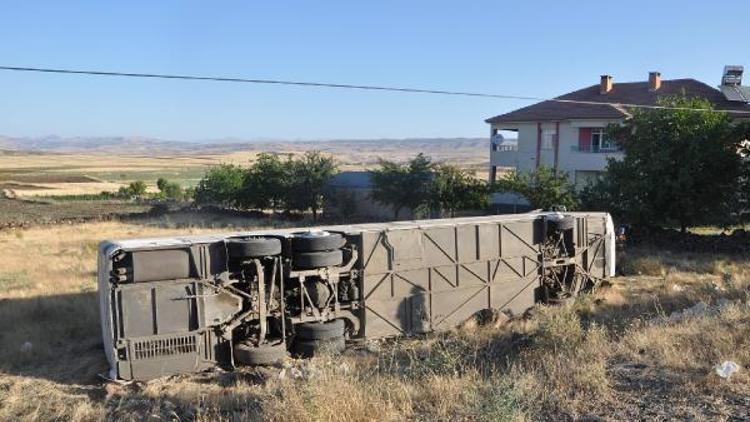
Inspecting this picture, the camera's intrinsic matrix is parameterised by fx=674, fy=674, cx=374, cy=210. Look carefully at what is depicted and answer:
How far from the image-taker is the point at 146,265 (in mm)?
10820

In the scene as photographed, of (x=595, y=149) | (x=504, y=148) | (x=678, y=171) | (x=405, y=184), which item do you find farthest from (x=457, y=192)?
(x=678, y=171)

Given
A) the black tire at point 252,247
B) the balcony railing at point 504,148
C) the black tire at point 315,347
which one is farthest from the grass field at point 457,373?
the balcony railing at point 504,148

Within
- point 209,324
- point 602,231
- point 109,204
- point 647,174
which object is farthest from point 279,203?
point 209,324

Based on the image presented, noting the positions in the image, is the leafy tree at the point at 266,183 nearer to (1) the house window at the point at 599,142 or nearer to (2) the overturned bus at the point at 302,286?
(1) the house window at the point at 599,142

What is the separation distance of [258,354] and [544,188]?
74.8 ft

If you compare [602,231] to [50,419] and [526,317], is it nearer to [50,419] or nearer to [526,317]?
[526,317]

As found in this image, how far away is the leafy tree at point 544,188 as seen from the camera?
3081cm

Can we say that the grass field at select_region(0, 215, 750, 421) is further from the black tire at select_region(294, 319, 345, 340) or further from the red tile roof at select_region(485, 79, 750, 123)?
the red tile roof at select_region(485, 79, 750, 123)

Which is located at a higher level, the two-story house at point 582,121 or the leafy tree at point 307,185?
the two-story house at point 582,121

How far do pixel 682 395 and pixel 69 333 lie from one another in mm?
12077

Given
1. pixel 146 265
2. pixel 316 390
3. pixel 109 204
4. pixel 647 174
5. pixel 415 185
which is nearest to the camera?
pixel 316 390

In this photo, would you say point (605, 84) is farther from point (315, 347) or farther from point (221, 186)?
point (315, 347)

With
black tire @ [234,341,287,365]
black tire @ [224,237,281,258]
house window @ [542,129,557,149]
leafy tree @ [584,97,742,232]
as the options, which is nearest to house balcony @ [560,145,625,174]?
house window @ [542,129,557,149]

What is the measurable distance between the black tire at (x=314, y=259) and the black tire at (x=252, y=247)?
475 millimetres
